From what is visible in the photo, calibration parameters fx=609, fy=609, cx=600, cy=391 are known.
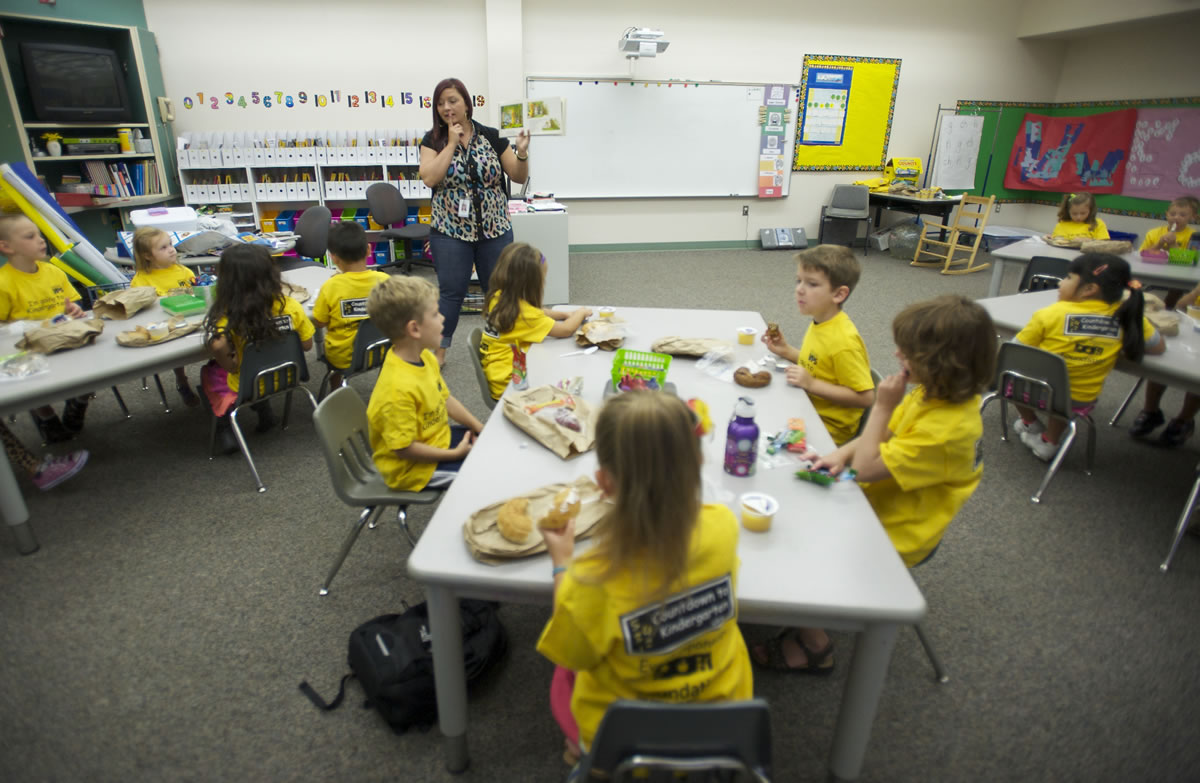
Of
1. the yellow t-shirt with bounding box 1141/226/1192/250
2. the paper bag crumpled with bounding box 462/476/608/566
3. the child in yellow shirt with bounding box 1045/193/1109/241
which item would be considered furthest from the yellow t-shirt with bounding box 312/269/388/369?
the yellow t-shirt with bounding box 1141/226/1192/250

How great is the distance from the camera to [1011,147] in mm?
7777

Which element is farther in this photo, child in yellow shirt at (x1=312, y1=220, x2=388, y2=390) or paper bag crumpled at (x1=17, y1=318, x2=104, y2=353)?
child in yellow shirt at (x1=312, y1=220, x2=388, y2=390)

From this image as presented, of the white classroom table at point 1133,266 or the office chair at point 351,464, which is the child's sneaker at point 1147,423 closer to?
the white classroom table at point 1133,266

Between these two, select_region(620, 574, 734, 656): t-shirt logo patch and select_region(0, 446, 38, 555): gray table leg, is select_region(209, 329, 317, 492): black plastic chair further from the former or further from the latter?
select_region(620, 574, 734, 656): t-shirt logo patch

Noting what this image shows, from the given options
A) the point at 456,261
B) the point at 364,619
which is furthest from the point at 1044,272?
the point at 364,619

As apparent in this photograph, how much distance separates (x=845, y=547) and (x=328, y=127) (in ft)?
21.6

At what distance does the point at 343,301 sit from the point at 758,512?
2370mm

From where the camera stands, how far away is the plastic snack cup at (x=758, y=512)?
1306 millimetres

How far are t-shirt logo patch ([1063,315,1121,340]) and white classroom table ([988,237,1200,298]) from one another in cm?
167

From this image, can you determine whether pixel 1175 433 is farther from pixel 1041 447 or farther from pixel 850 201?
pixel 850 201

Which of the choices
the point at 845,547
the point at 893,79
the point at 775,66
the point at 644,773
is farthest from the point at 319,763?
the point at 893,79

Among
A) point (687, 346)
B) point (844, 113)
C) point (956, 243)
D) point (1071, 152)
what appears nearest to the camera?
point (687, 346)

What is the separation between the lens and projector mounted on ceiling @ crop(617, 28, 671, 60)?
5.90 meters

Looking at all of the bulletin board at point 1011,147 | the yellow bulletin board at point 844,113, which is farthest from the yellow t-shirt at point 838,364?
the bulletin board at point 1011,147
